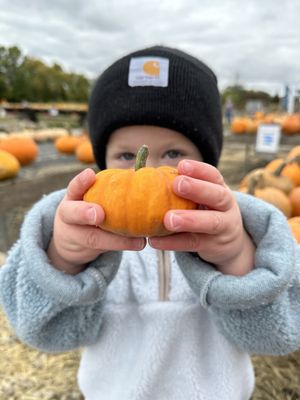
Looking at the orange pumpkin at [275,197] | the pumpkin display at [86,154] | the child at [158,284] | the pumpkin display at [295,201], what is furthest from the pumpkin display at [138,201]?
the pumpkin display at [86,154]

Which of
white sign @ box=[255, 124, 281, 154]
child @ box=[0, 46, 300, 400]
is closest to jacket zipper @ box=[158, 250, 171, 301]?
child @ box=[0, 46, 300, 400]

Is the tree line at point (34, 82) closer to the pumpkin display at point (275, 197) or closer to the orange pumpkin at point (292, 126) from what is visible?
the orange pumpkin at point (292, 126)

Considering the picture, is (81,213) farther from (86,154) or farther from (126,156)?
(86,154)

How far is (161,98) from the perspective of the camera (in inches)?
50.7

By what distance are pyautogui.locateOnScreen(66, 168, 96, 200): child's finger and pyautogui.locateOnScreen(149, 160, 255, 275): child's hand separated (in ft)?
0.55

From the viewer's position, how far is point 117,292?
1.32m

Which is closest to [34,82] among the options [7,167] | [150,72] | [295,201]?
[7,167]

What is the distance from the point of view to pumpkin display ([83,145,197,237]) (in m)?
0.69

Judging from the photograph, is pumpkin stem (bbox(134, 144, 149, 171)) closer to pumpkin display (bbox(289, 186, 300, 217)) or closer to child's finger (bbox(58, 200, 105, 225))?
child's finger (bbox(58, 200, 105, 225))

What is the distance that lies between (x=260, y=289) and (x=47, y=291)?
55cm

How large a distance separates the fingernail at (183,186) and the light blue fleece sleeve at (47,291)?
44 cm

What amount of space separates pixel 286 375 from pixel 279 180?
1578 mm

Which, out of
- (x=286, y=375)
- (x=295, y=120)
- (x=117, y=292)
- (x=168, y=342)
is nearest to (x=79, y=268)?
(x=117, y=292)

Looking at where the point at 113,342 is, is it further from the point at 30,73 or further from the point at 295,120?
the point at 30,73
